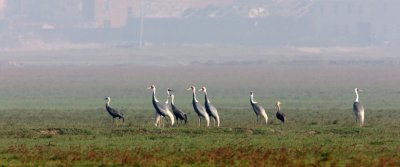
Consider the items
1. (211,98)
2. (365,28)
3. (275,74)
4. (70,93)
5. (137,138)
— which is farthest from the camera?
(365,28)

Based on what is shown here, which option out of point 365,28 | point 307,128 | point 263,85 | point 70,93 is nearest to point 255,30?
point 365,28

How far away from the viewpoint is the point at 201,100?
5606cm

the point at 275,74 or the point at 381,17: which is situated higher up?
the point at 381,17

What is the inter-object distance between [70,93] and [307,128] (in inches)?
1356

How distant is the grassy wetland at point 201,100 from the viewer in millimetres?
23859

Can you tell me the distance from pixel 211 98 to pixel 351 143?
111 feet

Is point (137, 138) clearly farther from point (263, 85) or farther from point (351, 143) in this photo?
point (263, 85)

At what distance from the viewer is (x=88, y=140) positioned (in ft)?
93.1

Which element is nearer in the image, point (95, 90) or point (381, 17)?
point (95, 90)

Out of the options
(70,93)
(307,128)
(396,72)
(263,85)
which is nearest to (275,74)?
(396,72)

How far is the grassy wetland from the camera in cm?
2386

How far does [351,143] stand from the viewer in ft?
88.4

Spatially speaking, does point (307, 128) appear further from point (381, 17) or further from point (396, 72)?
point (381, 17)

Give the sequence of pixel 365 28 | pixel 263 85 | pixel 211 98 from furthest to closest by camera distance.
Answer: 1. pixel 365 28
2. pixel 263 85
3. pixel 211 98
